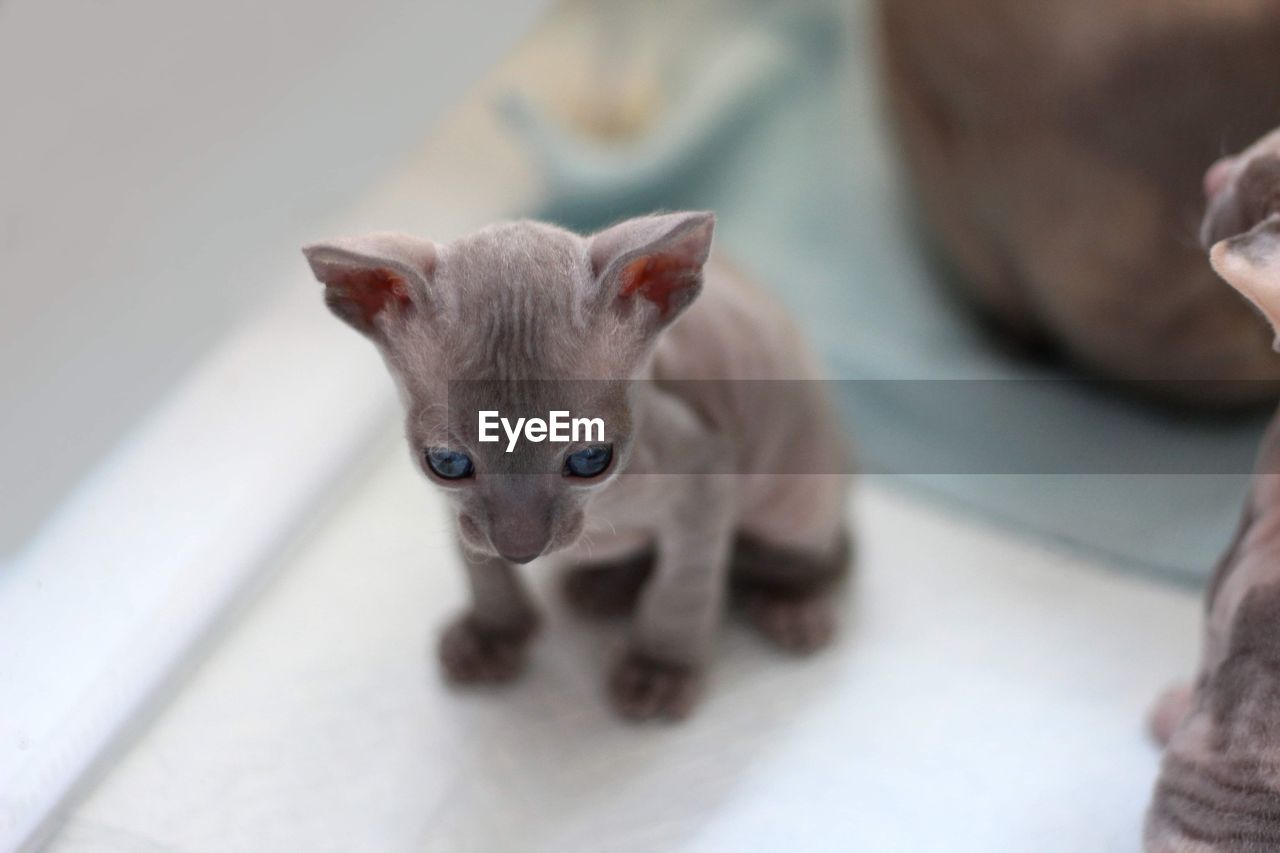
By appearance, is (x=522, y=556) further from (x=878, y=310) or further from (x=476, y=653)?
(x=878, y=310)

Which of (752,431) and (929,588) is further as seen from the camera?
(929,588)

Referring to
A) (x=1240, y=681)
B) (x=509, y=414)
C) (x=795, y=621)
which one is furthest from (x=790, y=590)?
(x=509, y=414)

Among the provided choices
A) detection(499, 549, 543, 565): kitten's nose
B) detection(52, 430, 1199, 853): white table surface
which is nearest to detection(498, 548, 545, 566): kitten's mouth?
detection(499, 549, 543, 565): kitten's nose

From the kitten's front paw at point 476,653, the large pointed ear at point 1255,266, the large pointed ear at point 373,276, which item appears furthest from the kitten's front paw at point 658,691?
the large pointed ear at point 1255,266

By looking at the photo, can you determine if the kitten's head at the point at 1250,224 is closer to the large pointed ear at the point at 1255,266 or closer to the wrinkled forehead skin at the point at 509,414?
the large pointed ear at the point at 1255,266

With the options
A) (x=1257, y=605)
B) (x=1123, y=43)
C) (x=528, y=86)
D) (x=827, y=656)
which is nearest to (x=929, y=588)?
(x=827, y=656)

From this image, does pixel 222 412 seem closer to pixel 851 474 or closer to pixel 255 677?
pixel 255 677
